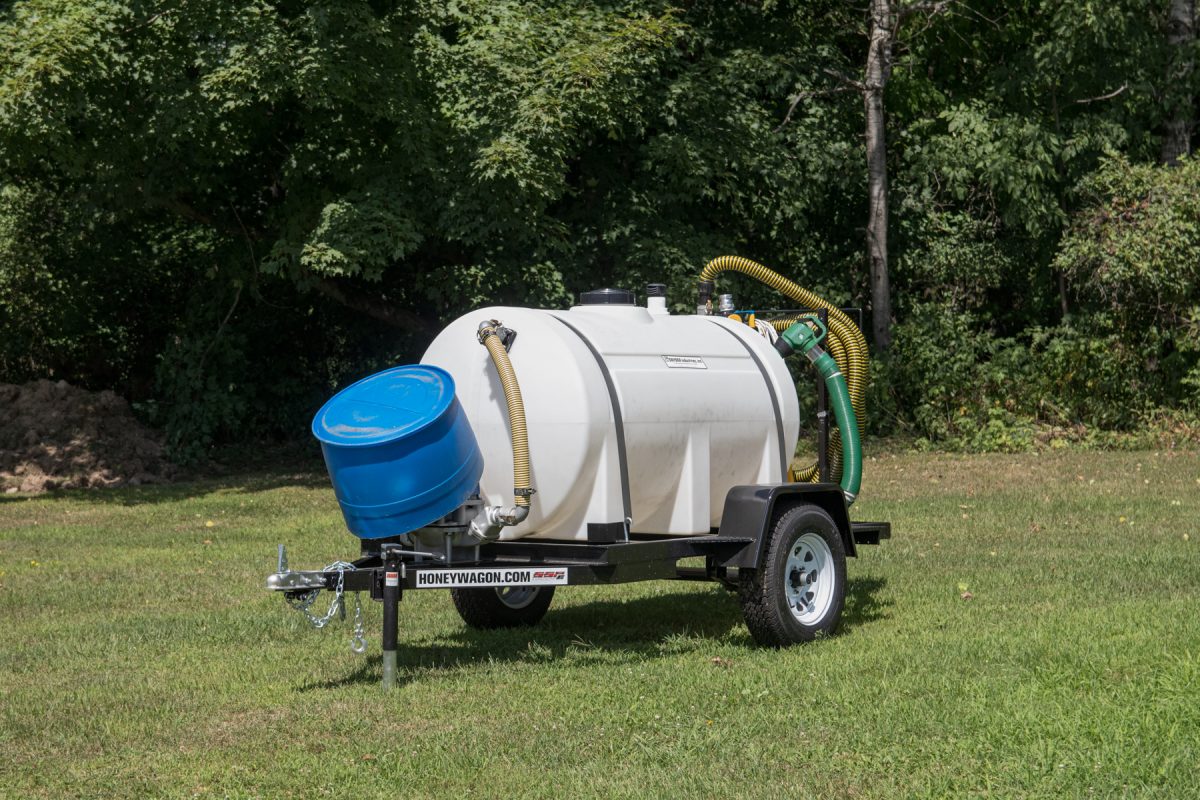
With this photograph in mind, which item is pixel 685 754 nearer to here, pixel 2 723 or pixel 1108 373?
pixel 2 723

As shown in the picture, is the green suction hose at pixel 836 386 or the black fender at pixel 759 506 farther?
the green suction hose at pixel 836 386

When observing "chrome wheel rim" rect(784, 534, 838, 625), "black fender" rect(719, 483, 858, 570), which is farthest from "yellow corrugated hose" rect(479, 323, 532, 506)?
"chrome wheel rim" rect(784, 534, 838, 625)

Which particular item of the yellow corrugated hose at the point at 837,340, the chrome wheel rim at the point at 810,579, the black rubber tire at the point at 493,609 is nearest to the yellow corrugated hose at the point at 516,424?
the black rubber tire at the point at 493,609

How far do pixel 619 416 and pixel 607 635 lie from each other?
1.66m

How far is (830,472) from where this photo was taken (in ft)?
34.0

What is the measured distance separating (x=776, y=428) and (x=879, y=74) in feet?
48.6

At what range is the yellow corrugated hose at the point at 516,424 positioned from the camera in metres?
7.81

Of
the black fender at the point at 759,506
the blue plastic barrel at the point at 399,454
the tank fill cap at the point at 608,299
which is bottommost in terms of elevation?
the black fender at the point at 759,506

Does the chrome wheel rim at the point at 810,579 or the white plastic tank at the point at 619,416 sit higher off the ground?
the white plastic tank at the point at 619,416

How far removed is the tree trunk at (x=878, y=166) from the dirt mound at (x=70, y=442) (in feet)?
35.5

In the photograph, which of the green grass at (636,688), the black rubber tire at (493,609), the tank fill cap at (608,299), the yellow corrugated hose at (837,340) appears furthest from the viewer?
the yellow corrugated hose at (837,340)

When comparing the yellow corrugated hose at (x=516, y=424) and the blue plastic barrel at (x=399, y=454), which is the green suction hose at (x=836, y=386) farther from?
the blue plastic barrel at (x=399, y=454)

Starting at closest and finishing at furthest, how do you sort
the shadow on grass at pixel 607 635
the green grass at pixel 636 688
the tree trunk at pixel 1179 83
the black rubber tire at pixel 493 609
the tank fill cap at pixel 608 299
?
the green grass at pixel 636 688
the shadow on grass at pixel 607 635
the tank fill cap at pixel 608 299
the black rubber tire at pixel 493 609
the tree trunk at pixel 1179 83

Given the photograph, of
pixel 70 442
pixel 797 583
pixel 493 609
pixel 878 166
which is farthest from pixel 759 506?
pixel 70 442
